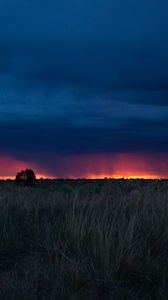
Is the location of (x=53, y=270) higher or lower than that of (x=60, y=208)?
lower

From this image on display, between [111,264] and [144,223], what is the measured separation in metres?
2.45

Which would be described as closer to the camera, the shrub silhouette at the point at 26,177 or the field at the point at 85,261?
the field at the point at 85,261

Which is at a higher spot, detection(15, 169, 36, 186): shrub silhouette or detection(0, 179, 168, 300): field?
detection(15, 169, 36, 186): shrub silhouette

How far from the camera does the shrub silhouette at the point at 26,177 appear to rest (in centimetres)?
3509

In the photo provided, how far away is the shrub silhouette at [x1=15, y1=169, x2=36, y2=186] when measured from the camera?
35.1 m

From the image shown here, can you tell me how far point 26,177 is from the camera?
35156 mm

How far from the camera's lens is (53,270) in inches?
277

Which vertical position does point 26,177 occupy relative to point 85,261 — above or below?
above

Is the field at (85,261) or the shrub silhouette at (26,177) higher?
the shrub silhouette at (26,177)

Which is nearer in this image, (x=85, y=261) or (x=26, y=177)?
(x=85, y=261)

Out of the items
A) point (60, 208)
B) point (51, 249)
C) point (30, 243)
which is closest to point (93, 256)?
point (51, 249)

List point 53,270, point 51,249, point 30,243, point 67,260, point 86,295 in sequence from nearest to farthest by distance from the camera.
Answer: point 86,295
point 53,270
point 67,260
point 51,249
point 30,243

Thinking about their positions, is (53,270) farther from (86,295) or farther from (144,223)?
(144,223)

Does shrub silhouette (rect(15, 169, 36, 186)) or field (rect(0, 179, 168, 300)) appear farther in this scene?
shrub silhouette (rect(15, 169, 36, 186))
